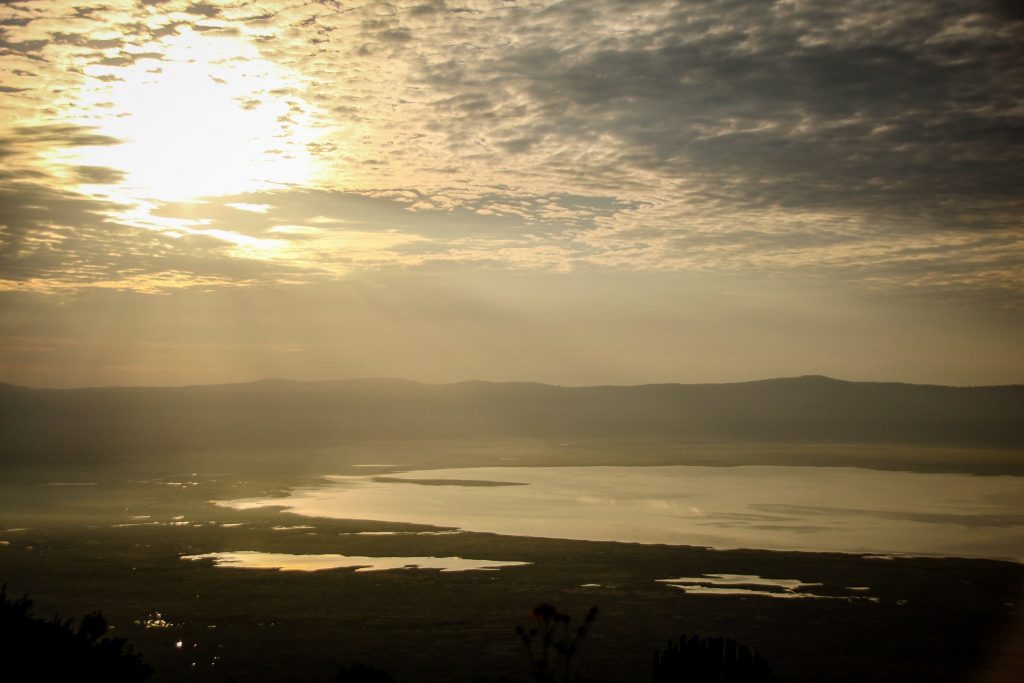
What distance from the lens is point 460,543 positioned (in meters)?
34.6

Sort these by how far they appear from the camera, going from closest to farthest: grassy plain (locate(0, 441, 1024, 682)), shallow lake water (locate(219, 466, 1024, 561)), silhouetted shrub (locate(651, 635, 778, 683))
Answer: silhouetted shrub (locate(651, 635, 778, 683)) → grassy plain (locate(0, 441, 1024, 682)) → shallow lake water (locate(219, 466, 1024, 561))

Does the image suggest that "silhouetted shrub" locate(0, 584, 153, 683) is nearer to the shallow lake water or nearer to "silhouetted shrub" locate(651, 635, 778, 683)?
"silhouetted shrub" locate(651, 635, 778, 683)

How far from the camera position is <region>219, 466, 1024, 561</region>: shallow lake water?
3588cm

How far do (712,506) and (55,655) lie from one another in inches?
1376

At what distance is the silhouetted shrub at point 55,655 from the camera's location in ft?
45.2

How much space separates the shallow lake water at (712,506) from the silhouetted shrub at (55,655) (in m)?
22.6

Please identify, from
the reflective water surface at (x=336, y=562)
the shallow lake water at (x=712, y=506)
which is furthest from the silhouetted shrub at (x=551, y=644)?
the shallow lake water at (x=712, y=506)

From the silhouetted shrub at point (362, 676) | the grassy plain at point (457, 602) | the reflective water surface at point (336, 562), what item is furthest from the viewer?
the reflective water surface at point (336, 562)

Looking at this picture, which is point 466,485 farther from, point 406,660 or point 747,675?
point 747,675

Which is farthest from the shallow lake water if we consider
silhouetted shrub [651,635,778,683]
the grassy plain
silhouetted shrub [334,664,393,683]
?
silhouetted shrub [334,664,393,683]

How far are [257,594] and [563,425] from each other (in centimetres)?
12580

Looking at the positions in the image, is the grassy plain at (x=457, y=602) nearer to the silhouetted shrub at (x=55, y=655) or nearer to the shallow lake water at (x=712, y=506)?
the shallow lake water at (x=712, y=506)

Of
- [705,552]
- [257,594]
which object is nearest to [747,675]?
[257,594]

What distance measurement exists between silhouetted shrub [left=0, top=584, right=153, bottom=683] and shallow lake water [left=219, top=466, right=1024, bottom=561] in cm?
2256
